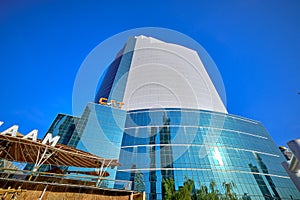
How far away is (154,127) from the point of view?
37.1 meters

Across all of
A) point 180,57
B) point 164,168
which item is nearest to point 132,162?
point 164,168

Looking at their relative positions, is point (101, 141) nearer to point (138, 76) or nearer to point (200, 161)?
point (200, 161)

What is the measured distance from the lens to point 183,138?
3531 cm

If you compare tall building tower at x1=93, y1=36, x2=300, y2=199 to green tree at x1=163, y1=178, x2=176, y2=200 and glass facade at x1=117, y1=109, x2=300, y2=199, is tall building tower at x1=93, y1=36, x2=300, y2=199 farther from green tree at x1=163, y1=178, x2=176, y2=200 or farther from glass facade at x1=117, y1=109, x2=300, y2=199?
green tree at x1=163, y1=178, x2=176, y2=200

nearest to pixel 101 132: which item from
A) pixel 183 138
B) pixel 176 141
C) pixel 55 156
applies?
pixel 176 141

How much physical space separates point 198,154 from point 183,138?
4.76 metres

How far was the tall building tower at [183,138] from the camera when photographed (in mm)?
29422

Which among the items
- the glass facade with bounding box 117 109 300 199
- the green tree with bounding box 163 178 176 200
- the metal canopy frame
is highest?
the glass facade with bounding box 117 109 300 199

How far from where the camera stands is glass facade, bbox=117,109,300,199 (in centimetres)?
2886

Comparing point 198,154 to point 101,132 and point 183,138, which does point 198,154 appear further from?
point 101,132

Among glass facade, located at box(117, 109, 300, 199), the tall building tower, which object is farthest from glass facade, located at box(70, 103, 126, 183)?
glass facade, located at box(117, 109, 300, 199)

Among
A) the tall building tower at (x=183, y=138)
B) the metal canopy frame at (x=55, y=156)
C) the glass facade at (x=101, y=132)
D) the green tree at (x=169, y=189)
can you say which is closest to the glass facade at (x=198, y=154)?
the tall building tower at (x=183, y=138)

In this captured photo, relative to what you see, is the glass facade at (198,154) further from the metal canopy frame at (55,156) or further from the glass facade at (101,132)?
the metal canopy frame at (55,156)

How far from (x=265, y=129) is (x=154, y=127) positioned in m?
39.3
